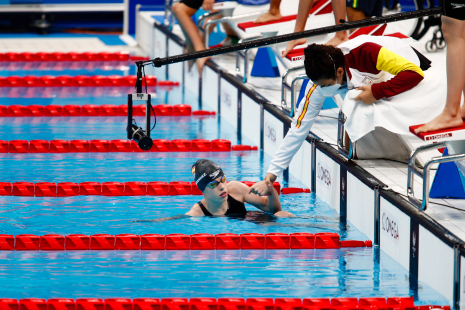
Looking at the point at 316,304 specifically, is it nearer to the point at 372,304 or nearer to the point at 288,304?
the point at 288,304

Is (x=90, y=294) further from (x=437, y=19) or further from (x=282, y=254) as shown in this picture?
(x=437, y=19)

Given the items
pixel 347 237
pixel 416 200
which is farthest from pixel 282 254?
pixel 416 200

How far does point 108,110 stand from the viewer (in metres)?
8.23

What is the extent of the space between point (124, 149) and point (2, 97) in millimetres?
2664

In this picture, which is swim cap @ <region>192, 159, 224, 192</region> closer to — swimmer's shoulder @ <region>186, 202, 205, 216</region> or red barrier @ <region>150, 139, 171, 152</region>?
swimmer's shoulder @ <region>186, 202, 205, 216</region>

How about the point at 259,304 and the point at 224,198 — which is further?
the point at 224,198

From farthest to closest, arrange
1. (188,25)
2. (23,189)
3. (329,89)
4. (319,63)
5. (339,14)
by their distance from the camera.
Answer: (188,25) < (339,14) < (23,189) < (329,89) < (319,63)

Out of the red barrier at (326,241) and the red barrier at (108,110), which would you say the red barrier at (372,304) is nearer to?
the red barrier at (326,241)

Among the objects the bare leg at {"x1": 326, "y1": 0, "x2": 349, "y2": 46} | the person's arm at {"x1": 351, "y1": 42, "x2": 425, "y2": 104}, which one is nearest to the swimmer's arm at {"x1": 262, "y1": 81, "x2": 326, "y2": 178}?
the person's arm at {"x1": 351, "y1": 42, "x2": 425, "y2": 104}

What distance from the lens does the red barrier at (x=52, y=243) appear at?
14.8 ft

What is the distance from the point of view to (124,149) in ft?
22.7

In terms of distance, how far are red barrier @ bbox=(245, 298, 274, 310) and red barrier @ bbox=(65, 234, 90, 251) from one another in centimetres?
122

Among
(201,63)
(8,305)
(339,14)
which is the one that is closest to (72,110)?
(201,63)

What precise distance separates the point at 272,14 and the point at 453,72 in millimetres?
4421
